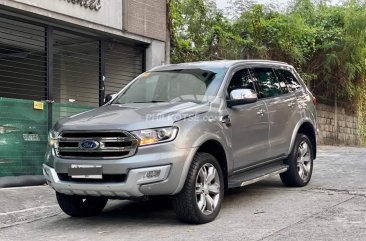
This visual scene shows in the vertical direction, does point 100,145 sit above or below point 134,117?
below

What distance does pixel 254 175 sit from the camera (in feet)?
21.8

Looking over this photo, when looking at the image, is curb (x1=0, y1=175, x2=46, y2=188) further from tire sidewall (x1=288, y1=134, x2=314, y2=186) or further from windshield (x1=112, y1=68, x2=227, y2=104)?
tire sidewall (x1=288, y1=134, x2=314, y2=186)

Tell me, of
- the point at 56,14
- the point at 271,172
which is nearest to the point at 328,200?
the point at 271,172

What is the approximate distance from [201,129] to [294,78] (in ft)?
10.5

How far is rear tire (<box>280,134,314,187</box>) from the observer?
7.64 meters

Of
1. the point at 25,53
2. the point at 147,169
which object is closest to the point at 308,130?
the point at 147,169

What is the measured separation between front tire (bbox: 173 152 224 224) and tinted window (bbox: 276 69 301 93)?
2.55 meters

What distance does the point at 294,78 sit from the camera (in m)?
8.28

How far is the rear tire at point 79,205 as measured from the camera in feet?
20.3

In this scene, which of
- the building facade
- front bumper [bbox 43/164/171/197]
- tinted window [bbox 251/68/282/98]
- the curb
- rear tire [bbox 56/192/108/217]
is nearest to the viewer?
front bumper [bbox 43/164/171/197]

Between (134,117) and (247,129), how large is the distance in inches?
67.4

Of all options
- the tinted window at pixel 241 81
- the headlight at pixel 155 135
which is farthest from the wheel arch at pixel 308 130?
the headlight at pixel 155 135

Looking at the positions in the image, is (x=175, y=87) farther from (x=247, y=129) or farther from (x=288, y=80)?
(x=288, y=80)

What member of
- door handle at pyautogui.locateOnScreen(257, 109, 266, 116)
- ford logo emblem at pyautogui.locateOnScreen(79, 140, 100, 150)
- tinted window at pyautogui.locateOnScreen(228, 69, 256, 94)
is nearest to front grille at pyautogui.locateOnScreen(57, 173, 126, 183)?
ford logo emblem at pyautogui.locateOnScreen(79, 140, 100, 150)
